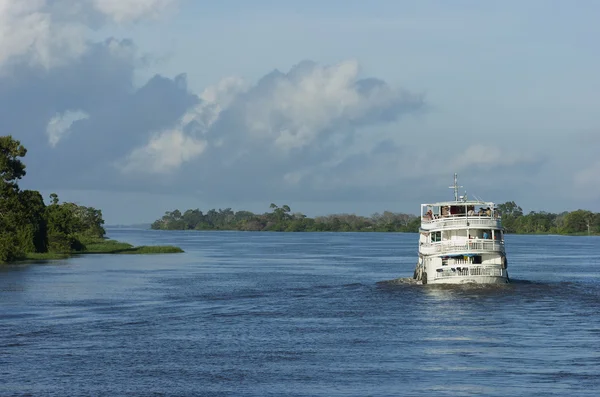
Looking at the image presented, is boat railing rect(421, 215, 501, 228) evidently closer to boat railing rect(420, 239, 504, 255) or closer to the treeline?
boat railing rect(420, 239, 504, 255)

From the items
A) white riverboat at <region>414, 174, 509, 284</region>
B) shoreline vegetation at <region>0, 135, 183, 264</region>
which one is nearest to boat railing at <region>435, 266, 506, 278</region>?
white riverboat at <region>414, 174, 509, 284</region>

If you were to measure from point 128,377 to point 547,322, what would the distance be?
24.6 m

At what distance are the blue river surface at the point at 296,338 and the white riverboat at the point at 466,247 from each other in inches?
47.1

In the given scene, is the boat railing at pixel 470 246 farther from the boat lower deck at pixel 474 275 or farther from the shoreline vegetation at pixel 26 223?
the shoreline vegetation at pixel 26 223

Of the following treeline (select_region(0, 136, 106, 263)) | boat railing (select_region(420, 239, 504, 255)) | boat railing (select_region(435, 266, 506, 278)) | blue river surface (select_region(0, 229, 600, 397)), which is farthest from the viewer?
treeline (select_region(0, 136, 106, 263))

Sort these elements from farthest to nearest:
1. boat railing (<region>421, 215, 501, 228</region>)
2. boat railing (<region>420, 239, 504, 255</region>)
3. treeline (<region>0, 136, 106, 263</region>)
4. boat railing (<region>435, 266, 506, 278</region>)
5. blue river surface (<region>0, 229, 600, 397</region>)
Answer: treeline (<region>0, 136, 106, 263</region>) → boat railing (<region>421, 215, 501, 228</region>) → boat railing (<region>435, 266, 506, 278</region>) → boat railing (<region>420, 239, 504, 255</region>) → blue river surface (<region>0, 229, 600, 397</region>)

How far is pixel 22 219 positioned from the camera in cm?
11319

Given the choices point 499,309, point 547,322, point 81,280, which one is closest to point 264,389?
point 547,322

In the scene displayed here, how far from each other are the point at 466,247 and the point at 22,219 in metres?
65.4

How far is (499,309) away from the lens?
185ft

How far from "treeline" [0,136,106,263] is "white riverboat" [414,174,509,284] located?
Answer: 181 feet

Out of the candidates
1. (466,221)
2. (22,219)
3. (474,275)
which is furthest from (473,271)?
(22,219)

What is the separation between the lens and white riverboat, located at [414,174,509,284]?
2589 inches

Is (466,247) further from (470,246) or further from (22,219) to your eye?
(22,219)
